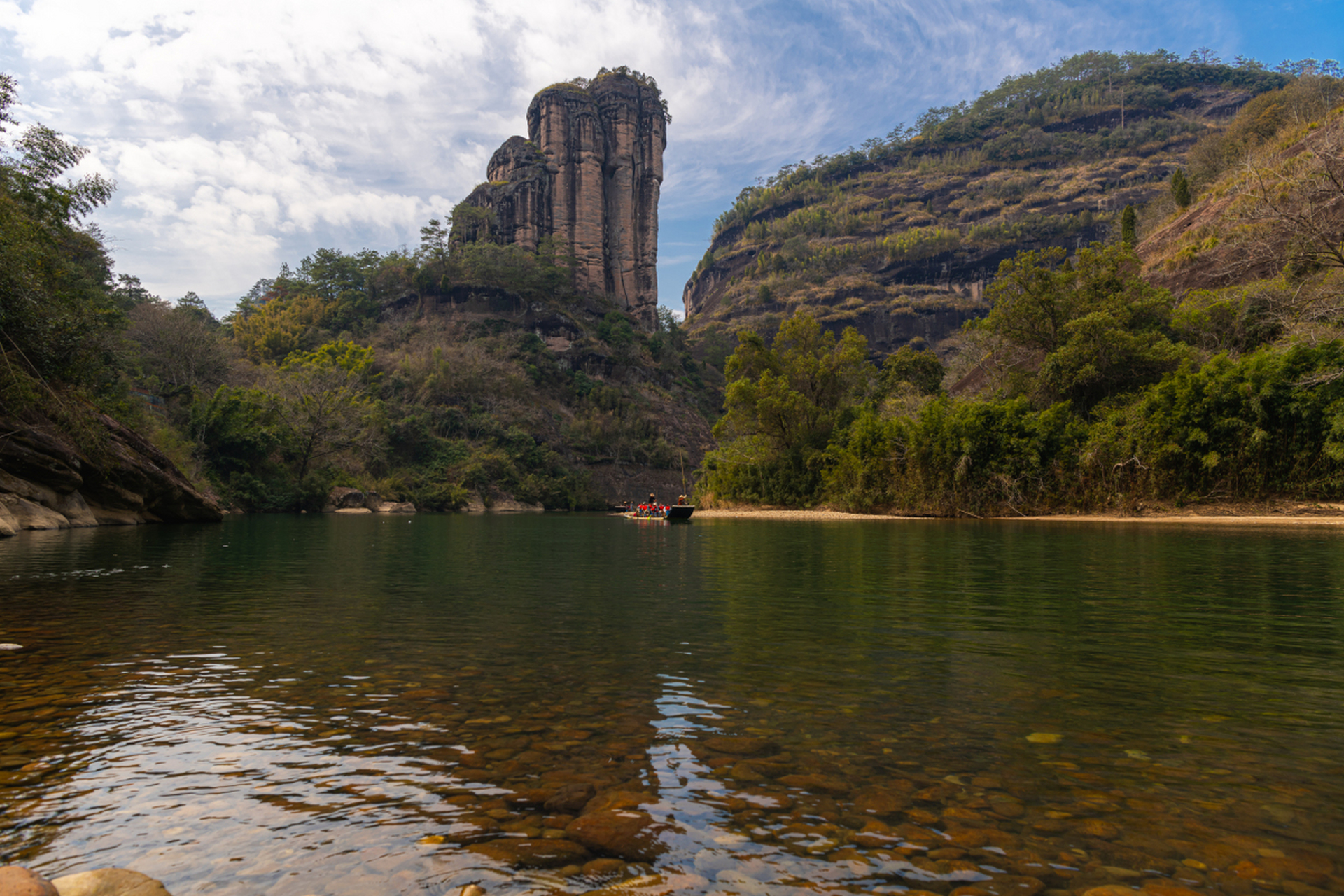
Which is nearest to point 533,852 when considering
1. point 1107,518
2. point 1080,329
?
point 1107,518

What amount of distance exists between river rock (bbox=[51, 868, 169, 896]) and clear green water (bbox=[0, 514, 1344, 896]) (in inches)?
8.5

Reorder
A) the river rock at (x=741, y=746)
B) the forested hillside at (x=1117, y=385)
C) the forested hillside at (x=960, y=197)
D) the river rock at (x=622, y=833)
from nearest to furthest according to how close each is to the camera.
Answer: the river rock at (x=622, y=833) < the river rock at (x=741, y=746) < the forested hillside at (x=1117, y=385) < the forested hillside at (x=960, y=197)

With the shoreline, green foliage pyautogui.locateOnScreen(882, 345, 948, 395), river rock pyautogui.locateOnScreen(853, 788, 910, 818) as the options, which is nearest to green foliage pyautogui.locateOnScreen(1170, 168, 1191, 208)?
green foliage pyautogui.locateOnScreen(882, 345, 948, 395)

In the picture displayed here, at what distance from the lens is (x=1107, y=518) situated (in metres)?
27.6

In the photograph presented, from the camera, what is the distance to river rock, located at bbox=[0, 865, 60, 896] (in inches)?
→ 81.3

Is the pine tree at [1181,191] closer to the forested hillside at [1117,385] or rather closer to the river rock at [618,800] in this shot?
the forested hillside at [1117,385]

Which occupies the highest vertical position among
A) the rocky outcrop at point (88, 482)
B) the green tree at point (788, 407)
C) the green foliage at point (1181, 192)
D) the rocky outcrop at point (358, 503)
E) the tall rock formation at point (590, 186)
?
the tall rock formation at point (590, 186)

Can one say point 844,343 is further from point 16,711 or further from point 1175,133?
point 1175,133

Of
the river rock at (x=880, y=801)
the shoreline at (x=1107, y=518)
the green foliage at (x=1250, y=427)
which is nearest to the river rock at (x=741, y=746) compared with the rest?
the river rock at (x=880, y=801)

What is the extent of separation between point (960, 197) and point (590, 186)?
75.1 metres

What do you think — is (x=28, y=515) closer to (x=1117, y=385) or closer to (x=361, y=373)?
(x=1117, y=385)

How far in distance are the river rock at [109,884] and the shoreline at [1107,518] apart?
28.9 m

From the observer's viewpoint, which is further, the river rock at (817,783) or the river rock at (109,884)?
the river rock at (817,783)

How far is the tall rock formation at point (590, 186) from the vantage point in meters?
100
